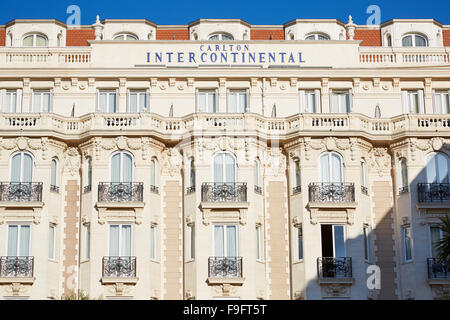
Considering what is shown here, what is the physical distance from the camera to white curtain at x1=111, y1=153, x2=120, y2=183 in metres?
50.1

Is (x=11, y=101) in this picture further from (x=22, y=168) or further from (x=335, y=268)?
(x=335, y=268)

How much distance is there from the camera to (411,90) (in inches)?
2120

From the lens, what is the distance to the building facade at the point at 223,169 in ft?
159

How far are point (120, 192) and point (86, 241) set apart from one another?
2763 millimetres

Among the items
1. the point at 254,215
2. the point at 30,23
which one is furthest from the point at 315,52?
the point at 30,23

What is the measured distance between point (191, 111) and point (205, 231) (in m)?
6.96

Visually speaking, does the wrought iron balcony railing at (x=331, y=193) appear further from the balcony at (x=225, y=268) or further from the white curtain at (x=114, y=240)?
the white curtain at (x=114, y=240)

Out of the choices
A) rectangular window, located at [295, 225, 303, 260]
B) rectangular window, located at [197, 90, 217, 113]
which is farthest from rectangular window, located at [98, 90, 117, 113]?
rectangular window, located at [295, 225, 303, 260]

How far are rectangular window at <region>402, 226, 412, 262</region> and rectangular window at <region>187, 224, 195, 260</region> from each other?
9.84 m

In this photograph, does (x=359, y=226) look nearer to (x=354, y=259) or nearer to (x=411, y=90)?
(x=354, y=259)

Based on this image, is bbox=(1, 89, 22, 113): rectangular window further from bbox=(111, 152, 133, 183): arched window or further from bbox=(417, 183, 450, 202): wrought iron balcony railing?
bbox=(417, 183, 450, 202): wrought iron balcony railing
